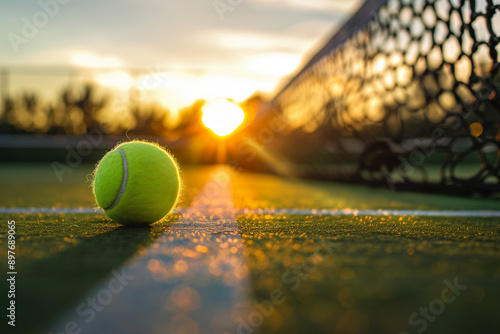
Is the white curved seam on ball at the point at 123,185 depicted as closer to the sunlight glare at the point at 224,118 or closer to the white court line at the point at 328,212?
the white court line at the point at 328,212

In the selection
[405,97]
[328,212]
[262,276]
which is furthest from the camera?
[405,97]

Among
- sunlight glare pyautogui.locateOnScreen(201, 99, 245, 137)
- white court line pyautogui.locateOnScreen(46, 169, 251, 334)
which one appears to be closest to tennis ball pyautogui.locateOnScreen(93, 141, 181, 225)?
white court line pyautogui.locateOnScreen(46, 169, 251, 334)

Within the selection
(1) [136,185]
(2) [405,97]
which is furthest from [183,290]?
(2) [405,97]

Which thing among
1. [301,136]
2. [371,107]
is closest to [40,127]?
[301,136]

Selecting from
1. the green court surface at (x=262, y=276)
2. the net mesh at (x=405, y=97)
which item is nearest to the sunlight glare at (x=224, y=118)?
the net mesh at (x=405, y=97)

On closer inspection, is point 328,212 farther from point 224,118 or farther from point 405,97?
point 224,118
